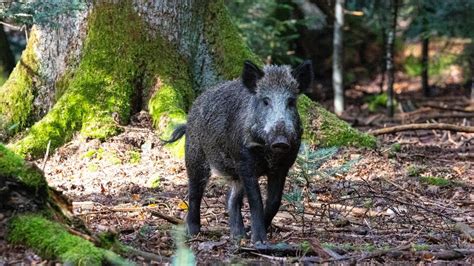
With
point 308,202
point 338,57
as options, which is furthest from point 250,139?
point 338,57

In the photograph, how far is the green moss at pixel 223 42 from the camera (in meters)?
10.6

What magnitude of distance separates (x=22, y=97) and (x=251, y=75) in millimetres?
5086

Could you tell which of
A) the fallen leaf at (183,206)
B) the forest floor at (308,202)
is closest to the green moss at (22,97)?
the forest floor at (308,202)

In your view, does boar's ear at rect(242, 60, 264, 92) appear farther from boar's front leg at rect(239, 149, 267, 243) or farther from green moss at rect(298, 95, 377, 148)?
green moss at rect(298, 95, 377, 148)

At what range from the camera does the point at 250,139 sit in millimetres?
6555

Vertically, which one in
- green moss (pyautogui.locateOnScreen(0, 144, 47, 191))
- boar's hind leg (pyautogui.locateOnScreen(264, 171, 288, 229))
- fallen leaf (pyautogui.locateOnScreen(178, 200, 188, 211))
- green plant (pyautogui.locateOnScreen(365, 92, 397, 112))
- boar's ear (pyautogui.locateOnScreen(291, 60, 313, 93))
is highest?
boar's ear (pyautogui.locateOnScreen(291, 60, 313, 93))

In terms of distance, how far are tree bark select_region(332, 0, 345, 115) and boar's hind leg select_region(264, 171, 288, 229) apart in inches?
444

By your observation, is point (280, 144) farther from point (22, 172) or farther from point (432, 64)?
point (432, 64)

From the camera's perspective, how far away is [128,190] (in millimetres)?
8789

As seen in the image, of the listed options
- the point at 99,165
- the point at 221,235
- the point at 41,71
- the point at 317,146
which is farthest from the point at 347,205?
the point at 41,71

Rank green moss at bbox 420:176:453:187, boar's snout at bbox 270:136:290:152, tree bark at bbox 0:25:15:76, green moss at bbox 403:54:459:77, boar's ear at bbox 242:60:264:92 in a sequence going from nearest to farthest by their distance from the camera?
1. boar's snout at bbox 270:136:290:152
2. boar's ear at bbox 242:60:264:92
3. green moss at bbox 420:176:453:187
4. tree bark at bbox 0:25:15:76
5. green moss at bbox 403:54:459:77

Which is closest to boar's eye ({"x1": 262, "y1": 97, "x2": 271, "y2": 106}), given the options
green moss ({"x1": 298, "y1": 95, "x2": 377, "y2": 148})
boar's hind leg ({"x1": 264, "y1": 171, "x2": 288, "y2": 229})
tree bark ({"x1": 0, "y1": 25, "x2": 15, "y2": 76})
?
boar's hind leg ({"x1": 264, "y1": 171, "x2": 288, "y2": 229})

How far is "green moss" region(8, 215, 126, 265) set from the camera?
15.4ft

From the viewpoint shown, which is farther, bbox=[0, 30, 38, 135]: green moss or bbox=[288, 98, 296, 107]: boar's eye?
bbox=[0, 30, 38, 135]: green moss
